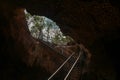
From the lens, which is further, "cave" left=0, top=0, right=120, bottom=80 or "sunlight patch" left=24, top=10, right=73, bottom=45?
"sunlight patch" left=24, top=10, right=73, bottom=45

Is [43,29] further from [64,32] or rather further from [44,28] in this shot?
[64,32]

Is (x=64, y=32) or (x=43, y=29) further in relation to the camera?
(x=43, y=29)

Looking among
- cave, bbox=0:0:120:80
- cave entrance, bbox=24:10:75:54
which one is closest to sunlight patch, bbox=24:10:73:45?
cave entrance, bbox=24:10:75:54

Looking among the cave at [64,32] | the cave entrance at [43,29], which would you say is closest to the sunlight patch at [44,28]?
the cave entrance at [43,29]

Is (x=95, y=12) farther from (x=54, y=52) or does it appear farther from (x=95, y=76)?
(x=54, y=52)

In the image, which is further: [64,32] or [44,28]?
[44,28]

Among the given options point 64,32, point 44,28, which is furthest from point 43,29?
point 64,32

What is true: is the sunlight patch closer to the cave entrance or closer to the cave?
the cave entrance

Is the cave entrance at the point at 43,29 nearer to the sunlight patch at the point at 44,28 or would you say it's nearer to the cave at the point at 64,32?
the sunlight patch at the point at 44,28

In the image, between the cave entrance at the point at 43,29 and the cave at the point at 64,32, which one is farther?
the cave entrance at the point at 43,29

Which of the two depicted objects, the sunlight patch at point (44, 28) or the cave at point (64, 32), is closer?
the cave at point (64, 32)
